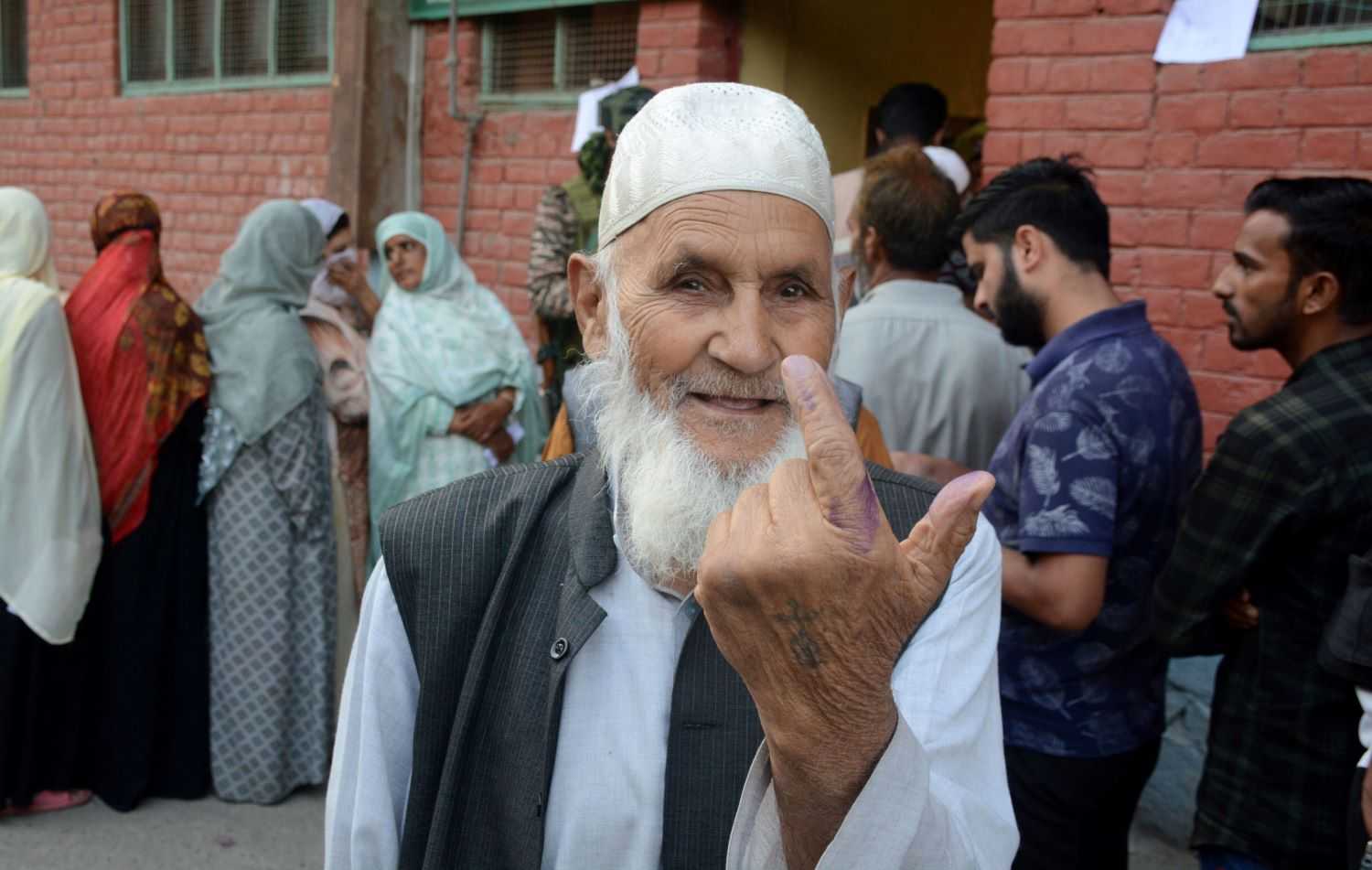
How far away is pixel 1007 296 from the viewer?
2.72m

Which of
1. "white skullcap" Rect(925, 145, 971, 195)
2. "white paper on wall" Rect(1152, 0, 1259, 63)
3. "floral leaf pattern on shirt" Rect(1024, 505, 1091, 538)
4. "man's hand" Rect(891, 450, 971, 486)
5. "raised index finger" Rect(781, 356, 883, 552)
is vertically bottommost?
"man's hand" Rect(891, 450, 971, 486)

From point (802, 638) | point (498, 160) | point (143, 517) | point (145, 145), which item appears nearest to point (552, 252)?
point (498, 160)

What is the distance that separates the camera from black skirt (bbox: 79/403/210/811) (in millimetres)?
3859

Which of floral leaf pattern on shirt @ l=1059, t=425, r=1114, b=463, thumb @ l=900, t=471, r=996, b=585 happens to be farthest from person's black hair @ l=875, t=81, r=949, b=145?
thumb @ l=900, t=471, r=996, b=585

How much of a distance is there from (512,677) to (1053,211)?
1.86 metres

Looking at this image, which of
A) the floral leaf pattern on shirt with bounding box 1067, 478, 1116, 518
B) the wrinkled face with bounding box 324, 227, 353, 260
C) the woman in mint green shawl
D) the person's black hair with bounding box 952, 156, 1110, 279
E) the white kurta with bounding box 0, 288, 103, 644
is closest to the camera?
the floral leaf pattern on shirt with bounding box 1067, 478, 1116, 518

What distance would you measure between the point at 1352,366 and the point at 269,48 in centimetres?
588

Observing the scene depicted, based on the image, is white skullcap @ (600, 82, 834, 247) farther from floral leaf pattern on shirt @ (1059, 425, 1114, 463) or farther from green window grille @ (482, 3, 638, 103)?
green window grille @ (482, 3, 638, 103)

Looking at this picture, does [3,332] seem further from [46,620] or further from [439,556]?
[439,556]

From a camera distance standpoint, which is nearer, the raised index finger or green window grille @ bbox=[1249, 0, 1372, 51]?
the raised index finger

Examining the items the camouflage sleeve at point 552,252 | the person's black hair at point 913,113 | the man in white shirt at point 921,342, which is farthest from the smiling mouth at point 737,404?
the person's black hair at point 913,113

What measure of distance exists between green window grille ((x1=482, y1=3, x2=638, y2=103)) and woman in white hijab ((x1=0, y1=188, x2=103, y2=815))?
2377mm

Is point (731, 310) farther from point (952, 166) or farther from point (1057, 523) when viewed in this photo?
point (952, 166)

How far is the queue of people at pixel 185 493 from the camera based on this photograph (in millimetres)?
3668
